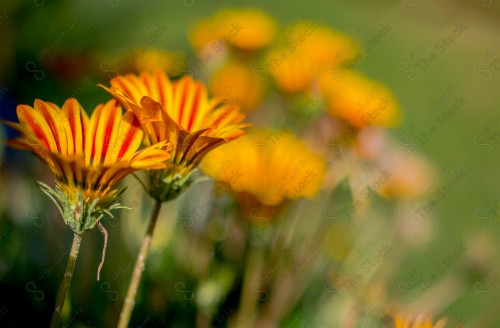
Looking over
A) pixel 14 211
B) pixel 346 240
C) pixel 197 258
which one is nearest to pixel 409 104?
pixel 346 240

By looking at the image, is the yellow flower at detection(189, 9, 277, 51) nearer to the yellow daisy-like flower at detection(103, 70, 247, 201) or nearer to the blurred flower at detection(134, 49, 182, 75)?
the blurred flower at detection(134, 49, 182, 75)

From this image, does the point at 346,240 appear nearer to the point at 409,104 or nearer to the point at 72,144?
the point at 72,144

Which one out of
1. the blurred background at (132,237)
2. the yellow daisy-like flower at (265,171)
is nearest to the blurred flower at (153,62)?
the blurred background at (132,237)

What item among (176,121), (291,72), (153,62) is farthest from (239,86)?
(176,121)

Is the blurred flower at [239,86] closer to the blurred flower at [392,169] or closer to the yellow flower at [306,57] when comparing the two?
the yellow flower at [306,57]

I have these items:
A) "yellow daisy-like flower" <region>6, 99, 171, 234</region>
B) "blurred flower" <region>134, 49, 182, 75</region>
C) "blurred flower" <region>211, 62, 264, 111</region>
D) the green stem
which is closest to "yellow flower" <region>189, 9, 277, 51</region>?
"blurred flower" <region>211, 62, 264, 111</region>

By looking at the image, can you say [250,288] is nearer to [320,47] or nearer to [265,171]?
[265,171]
